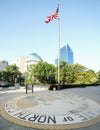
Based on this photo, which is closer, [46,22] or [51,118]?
[51,118]

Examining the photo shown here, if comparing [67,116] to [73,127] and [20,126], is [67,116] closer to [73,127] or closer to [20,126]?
[73,127]

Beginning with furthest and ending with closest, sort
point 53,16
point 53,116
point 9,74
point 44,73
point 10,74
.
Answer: point 10,74 → point 9,74 → point 44,73 → point 53,16 → point 53,116

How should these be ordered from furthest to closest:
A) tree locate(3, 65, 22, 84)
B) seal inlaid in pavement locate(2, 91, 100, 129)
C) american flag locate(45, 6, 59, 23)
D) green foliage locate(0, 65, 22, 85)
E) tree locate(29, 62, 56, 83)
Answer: tree locate(3, 65, 22, 84) → green foliage locate(0, 65, 22, 85) → tree locate(29, 62, 56, 83) → american flag locate(45, 6, 59, 23) → seal inlaid in pavement locate(2, 91, 100, 129)

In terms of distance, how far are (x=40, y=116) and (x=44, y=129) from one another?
1.52 metres

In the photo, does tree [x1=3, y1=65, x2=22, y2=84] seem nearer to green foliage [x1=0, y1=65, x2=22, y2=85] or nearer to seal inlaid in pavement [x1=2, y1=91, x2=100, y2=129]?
green foliage [x1=0, y1=65, x2=22, y2=85]

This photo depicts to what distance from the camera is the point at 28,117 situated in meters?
7.91

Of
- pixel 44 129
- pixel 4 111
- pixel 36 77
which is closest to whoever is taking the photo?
pixel 44 129

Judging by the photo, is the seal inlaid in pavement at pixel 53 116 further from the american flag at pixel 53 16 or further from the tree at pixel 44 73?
the tree at pixel 44 73

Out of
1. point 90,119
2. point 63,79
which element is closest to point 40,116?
point 90,119

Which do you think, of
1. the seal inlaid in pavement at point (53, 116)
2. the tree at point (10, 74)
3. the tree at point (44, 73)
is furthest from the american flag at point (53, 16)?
the tree at point (10, 74)

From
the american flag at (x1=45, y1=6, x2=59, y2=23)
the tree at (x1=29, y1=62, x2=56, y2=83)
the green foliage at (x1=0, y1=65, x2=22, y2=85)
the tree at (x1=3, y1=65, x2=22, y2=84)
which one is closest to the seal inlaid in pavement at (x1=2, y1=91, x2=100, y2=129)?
the american flag at (x1=45, y1=6, x2=59, y2=23)

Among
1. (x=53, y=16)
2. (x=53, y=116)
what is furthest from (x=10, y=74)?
(x=53, y=116)

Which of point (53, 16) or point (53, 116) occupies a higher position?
point (53, 16)

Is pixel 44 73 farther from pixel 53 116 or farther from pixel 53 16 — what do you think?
pixel 53 116
